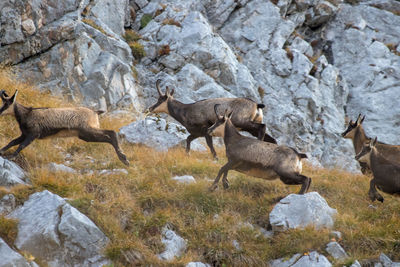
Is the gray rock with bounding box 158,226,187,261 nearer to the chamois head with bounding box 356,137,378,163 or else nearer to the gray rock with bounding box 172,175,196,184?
the gray rock with bounding box 172,175,196,184

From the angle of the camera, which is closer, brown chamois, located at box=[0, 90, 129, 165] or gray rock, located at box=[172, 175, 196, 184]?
gray rock, located at box=[172, 175, 196, 184]

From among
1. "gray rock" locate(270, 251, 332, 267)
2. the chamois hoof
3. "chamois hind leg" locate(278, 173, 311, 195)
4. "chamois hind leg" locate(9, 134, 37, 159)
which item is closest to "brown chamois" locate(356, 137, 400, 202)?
"chamois hind leg" locate(278, 173, 311, 195)

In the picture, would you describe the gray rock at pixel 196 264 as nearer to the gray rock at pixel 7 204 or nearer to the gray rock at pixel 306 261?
the gray rock at pixel 306 261

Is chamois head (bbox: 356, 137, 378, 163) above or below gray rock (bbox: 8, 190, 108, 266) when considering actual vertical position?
below

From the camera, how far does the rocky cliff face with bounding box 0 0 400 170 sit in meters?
16.0

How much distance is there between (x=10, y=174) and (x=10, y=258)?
7.69ft

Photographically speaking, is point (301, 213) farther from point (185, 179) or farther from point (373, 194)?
point (185, 179)

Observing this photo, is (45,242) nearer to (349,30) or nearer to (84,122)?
(84,122)

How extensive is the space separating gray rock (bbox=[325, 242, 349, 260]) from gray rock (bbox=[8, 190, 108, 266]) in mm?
3882

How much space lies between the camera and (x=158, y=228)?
323 inches

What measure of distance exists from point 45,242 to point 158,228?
199 centimetres

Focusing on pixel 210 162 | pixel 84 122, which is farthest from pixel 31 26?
pixel 210 162

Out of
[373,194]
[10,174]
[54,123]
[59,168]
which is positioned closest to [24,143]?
[54,123]

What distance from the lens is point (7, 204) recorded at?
8000 millimetres
